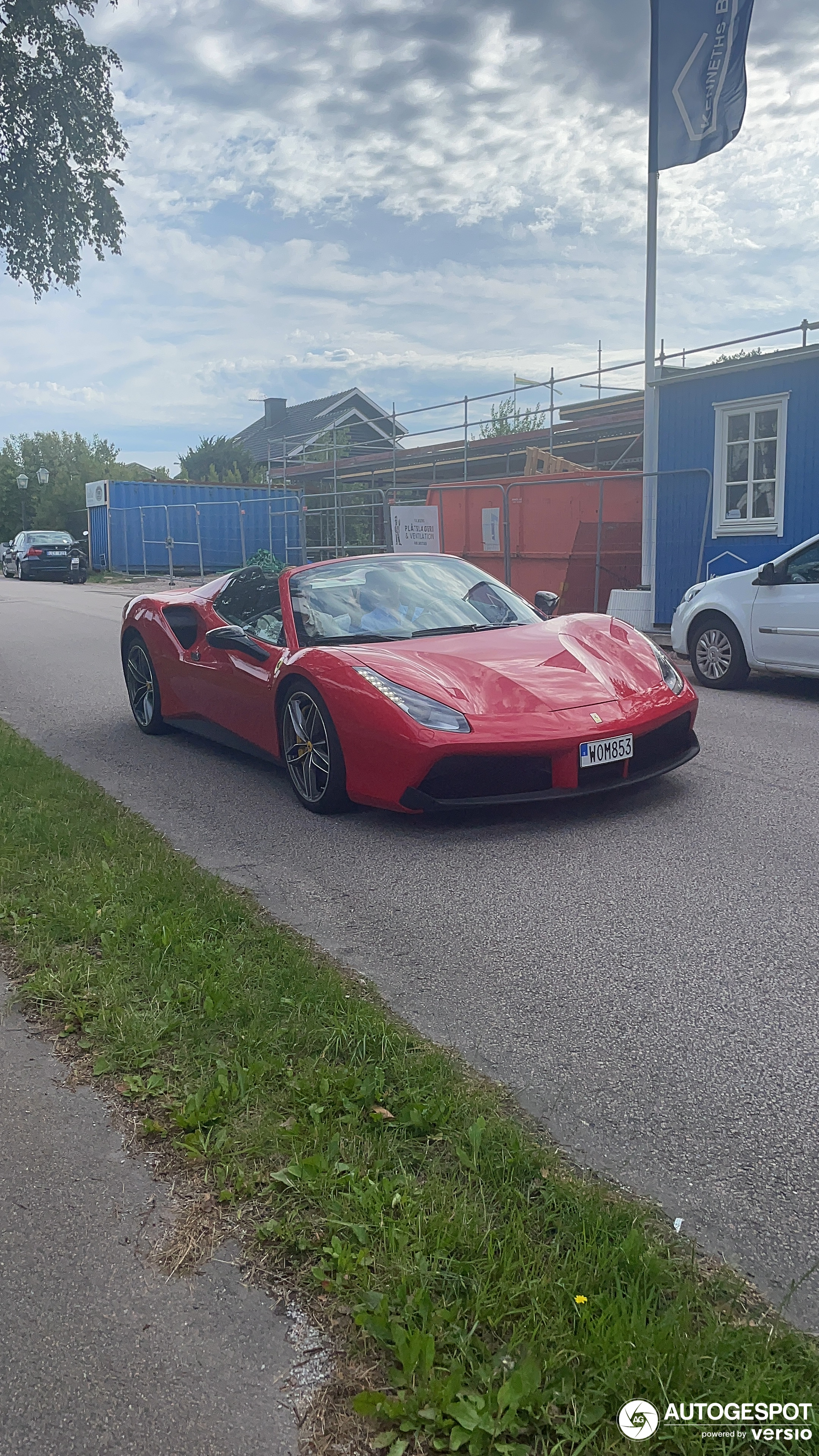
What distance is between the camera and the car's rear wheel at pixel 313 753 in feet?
18.5

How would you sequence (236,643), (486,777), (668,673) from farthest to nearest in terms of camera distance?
1. (236,643)
2. (668,673)
3. (486,777)

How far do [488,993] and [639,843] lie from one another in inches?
67.5

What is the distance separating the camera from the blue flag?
14.6 meters

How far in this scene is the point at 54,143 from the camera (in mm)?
14867

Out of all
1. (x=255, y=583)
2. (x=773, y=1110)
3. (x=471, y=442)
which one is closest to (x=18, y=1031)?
(x=773, y=1110)

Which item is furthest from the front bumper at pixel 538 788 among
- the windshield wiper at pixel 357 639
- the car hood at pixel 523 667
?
the windshield wiper at pixel 357 639

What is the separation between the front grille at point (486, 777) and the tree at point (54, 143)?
12.7 m

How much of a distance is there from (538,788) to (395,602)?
Result: 1682 mm

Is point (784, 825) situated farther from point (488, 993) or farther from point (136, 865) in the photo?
point (136, 865)

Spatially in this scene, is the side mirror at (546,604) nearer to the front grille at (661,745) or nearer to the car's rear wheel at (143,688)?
the front grille at (661,745)

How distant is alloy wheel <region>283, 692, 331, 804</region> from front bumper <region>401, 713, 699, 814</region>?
2.16ft

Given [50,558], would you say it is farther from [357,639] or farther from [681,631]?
[357,639]

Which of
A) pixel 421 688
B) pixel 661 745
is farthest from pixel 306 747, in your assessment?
pixel 661 745

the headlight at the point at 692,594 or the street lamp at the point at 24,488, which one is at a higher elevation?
the street lamp at the point at 24,488
